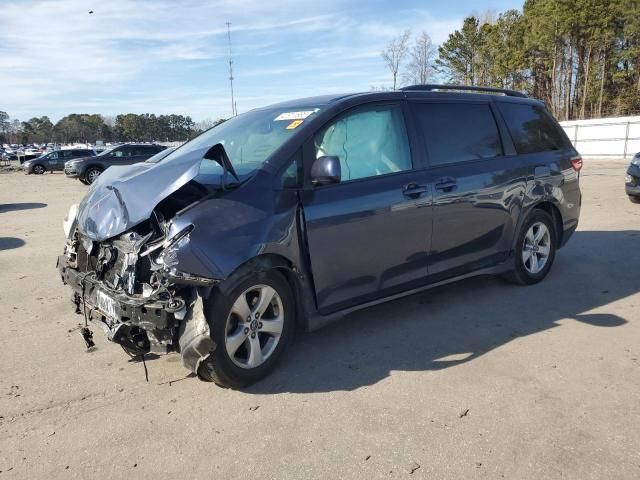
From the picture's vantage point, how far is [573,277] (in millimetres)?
5664

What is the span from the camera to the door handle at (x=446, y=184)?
14.0ft

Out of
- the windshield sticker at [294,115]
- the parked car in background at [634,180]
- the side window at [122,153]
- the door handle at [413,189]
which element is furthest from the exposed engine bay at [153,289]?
the side window at [122,153]

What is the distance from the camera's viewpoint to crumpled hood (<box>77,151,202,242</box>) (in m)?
3.15

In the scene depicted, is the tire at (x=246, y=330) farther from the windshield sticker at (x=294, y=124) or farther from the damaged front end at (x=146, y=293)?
the windshield sticker at (x=294, y=124)

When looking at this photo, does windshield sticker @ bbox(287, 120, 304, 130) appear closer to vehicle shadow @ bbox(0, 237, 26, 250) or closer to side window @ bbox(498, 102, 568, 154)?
side window @ bbox(498, 102, 568, 154)

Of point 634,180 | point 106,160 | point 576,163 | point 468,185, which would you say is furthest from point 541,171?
point 106,160

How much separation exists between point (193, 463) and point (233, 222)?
1.37m

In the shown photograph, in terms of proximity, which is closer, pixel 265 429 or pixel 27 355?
pixel 265 429

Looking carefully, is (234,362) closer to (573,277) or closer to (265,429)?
(265,429)

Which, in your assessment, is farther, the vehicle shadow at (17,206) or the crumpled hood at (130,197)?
the vehicle shadow at (17,206)

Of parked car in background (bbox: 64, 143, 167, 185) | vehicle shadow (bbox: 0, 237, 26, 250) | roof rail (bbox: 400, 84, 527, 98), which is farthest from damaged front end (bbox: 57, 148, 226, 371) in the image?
parked car in background (bbox: 64, 143, 167, 185)

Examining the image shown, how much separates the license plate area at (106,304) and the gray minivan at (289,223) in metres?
0.02

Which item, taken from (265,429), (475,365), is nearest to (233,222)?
(265,429)

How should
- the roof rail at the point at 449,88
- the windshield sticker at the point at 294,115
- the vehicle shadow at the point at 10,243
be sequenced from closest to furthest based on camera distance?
the windshield sticker at the point at 294,115, the roof rail at the point at 449,88, the vehicle shadow at the point at 10,243
